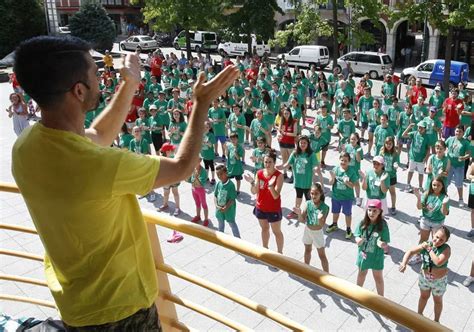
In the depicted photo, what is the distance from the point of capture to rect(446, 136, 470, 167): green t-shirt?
10.0m

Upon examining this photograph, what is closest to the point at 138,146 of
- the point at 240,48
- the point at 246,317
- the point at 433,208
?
the point at 246,317

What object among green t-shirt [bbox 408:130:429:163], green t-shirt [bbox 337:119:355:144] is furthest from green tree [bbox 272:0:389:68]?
green t-shirt [bbox 408:130:429:163]

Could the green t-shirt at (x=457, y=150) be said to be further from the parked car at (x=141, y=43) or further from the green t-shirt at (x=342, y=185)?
the parked car at (x=141, y=43)

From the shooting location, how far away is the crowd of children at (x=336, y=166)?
21.5 ft

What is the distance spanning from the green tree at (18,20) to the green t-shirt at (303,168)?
30487 millimetres

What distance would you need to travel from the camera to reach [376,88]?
81.8ft

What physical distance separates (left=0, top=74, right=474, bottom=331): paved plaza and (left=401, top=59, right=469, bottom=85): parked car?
52.1ft

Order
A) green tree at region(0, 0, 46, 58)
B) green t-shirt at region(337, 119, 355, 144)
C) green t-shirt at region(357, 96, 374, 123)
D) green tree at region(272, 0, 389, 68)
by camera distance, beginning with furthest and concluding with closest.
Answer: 1. green tree at region(0, 0, 46, 58)
2. green tree at region(272, 0, 389, 68)
3. green t-shirt at region(357, 96, 374, 123)
4. green t-shirt at region(337, 119, 355, 144)

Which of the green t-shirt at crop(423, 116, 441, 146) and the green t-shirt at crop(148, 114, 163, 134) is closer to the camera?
the green t-shirt at crop(423, 116, 441, 146)

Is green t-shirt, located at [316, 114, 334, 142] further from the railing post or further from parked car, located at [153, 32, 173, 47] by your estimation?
parked car, located at [153, 32, 173, 47]

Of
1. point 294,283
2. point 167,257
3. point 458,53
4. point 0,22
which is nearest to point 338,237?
point 294,283

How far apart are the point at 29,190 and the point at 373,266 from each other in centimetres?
553

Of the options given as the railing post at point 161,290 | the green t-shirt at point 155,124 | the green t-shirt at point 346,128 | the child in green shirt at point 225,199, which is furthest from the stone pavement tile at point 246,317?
the green t-shirt at point 155,124

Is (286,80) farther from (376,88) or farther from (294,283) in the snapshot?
(294,283)
